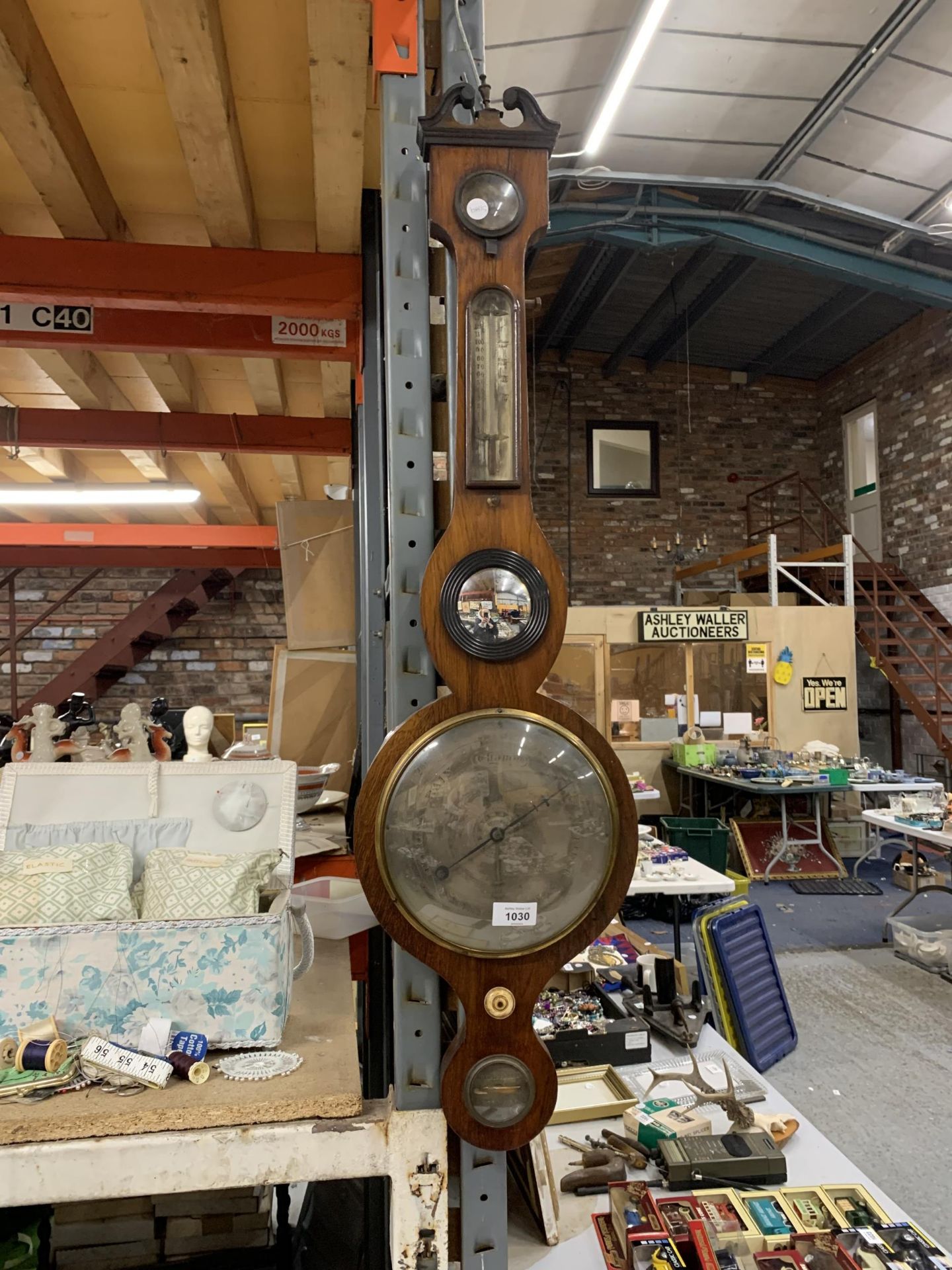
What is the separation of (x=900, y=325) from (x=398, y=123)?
10066 millimetres

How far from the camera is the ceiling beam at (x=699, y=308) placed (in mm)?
8758

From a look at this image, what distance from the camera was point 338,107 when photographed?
217 centimetres

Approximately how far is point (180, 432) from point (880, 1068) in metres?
4.56

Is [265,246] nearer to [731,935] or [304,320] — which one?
[304,320]

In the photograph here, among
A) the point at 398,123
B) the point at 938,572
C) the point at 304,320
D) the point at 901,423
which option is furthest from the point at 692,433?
the point at 398,123

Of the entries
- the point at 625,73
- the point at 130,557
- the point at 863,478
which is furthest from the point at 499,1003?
the point at 863,478

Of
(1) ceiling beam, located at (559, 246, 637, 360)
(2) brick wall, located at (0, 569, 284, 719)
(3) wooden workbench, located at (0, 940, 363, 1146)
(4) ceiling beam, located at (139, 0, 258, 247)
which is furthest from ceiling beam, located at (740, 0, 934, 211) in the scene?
(2) brick wall, located at (0, 569, 284, 719)

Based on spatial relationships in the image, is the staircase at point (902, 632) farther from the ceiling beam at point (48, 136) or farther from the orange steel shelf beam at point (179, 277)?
the ceiling beam at point (48, 136)

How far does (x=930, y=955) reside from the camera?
4668 millimetres

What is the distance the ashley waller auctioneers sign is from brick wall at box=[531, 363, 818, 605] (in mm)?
2327

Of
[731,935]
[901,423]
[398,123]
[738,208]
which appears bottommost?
[731,935]

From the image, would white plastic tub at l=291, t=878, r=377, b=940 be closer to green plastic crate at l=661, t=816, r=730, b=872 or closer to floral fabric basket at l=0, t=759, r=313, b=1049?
floral fabric basket at l=0, t=759, r=313, b=1049

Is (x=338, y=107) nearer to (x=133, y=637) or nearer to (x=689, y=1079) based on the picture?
(x=689, y=1079)

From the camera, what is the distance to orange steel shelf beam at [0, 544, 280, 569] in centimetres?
743
